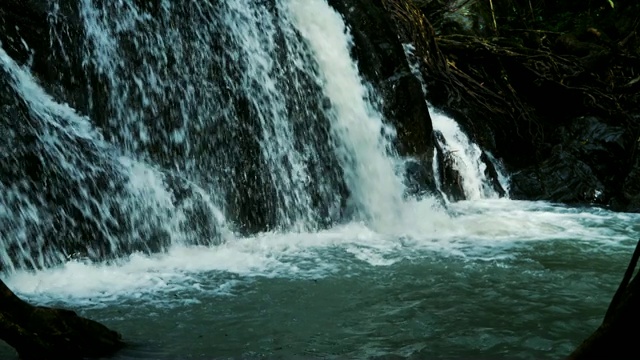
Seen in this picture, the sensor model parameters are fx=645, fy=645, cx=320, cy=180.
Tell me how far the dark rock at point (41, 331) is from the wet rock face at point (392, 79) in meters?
5.70

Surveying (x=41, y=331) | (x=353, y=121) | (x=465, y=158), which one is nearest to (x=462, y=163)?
(x=465, y=158)

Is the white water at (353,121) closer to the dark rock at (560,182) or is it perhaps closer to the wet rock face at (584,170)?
the dark rock at (560,182)

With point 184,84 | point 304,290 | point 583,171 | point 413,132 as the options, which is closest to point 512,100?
point 583,171

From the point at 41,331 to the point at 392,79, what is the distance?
6.56m

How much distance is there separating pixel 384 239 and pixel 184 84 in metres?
2.70

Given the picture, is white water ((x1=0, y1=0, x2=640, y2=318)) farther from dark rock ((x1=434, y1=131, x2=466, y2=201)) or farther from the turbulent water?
dark rock ((x1=434, y1=131, x2=466, y2=201))

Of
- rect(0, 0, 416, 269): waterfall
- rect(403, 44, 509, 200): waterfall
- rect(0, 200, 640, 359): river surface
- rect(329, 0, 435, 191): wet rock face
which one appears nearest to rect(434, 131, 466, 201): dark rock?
rect(403, 44, 509, 200): waterfall

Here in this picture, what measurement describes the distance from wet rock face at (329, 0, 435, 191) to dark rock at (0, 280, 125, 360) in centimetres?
570

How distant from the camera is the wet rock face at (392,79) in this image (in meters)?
8.58

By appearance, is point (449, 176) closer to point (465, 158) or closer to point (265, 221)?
point (465, 158)

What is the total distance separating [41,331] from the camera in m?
3.00

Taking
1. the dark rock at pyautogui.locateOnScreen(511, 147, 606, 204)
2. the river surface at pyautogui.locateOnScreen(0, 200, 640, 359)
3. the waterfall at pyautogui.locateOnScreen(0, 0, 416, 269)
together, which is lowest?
the river surface at pyautogui.locateOnScreen(0, 200, 640, 359)

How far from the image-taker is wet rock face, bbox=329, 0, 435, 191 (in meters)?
8.58

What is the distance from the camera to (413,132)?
866 cm
